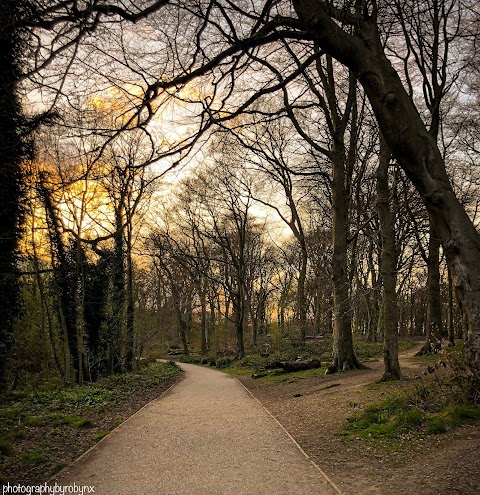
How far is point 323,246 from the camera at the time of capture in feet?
86.6

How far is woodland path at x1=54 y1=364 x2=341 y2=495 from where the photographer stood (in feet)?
14.8

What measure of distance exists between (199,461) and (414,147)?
17.1 ft

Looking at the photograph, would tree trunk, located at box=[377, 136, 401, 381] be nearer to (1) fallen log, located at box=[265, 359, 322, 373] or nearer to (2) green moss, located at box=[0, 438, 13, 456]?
(1) fallen log, located at box=[265, 359, 322, 373]

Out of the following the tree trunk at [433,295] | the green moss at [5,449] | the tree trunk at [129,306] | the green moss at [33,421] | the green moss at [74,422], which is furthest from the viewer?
the tree trunk at [129,306]

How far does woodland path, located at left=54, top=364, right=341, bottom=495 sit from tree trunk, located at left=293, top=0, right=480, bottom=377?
2952 millimetres

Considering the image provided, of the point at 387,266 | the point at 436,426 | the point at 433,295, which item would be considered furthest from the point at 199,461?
the point at 433,295

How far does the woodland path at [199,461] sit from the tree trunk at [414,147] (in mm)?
2952

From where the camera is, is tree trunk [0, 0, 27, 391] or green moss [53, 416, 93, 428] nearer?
green moss [53, 416, 93, 428]

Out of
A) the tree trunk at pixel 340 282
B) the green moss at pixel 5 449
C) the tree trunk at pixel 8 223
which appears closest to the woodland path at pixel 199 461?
the green moss at pixel 5 449

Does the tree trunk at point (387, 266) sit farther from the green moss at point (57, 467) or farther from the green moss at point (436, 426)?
the green moss at point (57, 467)

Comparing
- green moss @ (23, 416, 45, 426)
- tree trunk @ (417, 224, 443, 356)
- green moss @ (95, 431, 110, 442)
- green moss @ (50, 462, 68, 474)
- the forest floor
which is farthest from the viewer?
tree trunk @ (417, 224, 443, 356)

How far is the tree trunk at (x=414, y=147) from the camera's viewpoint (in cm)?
592

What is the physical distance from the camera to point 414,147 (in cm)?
612

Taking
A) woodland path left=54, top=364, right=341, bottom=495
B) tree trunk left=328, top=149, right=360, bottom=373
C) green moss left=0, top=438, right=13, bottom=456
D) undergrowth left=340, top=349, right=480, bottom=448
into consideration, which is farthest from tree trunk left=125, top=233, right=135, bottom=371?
undergrowth left=340, top=349, right=480, bottom=448
